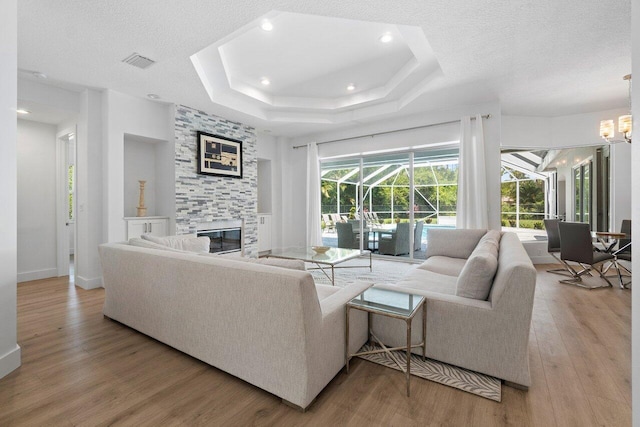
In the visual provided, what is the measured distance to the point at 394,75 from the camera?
13.7ft

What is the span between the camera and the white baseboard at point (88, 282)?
3.79 m

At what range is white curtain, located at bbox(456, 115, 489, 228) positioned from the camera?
439 centimetres

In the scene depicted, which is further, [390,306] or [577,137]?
[577,137]

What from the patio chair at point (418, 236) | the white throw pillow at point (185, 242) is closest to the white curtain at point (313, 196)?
the patio chair at point (418, 236)

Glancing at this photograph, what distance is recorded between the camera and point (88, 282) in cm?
378

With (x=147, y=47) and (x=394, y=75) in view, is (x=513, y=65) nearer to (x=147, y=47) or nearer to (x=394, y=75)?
(x=394, y=75)

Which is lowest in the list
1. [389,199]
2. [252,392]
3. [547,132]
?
[252,392]

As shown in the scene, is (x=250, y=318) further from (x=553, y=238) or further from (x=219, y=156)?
(x=553, y=238)

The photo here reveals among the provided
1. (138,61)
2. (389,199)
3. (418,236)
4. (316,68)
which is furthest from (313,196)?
(138,61)

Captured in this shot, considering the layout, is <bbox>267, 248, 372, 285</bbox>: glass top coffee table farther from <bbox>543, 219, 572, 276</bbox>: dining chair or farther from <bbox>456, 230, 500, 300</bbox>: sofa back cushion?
<bbox>543, 219, 572, 276</bbox>: dining chair

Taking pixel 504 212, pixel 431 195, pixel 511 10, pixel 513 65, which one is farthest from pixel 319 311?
pixel 504 212

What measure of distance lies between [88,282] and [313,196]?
4.11 metres

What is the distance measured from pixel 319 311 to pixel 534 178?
21.1 ft

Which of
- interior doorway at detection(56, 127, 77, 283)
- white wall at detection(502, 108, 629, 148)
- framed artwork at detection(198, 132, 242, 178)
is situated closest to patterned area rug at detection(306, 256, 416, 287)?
framed artwork at detection(198, 132, 242, 178)
